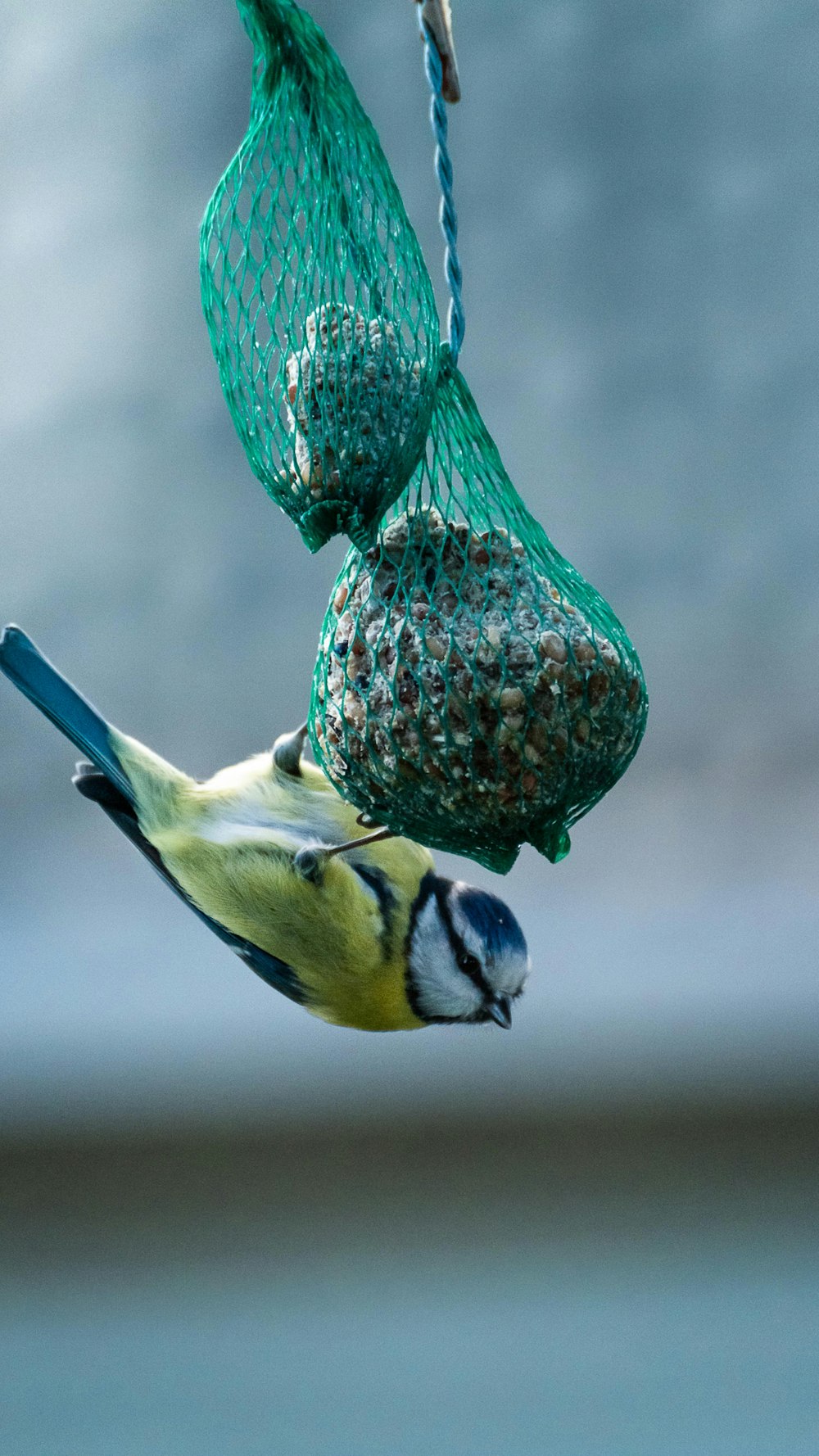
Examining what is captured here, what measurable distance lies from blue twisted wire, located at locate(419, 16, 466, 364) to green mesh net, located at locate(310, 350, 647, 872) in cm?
3

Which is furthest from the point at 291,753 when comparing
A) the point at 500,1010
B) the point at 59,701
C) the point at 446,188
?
the point at 446,188

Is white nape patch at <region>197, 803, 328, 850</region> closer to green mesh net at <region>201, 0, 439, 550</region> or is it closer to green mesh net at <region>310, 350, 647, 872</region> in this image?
green mesh net at <region>310, 350, 647, 872</region>

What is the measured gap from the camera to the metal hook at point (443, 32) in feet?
2.99

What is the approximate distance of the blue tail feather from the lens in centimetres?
130

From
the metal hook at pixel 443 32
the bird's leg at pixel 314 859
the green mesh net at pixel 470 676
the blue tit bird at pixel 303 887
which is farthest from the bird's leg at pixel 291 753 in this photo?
the metal hook at pixel 443 32

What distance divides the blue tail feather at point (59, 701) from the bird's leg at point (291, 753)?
0.15m

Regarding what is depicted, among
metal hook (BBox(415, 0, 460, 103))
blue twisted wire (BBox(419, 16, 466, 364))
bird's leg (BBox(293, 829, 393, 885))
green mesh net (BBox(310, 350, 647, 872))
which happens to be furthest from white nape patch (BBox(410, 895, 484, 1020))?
metal hook (BBox(415, 0, 460, 103))

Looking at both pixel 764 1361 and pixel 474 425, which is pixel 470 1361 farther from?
pixel 474 425

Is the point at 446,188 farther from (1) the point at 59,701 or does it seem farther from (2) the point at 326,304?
(1) the point at 59,701

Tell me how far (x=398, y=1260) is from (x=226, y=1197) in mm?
455

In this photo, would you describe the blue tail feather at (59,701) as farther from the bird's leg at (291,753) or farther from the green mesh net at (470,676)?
the green mesh net at (470,676)

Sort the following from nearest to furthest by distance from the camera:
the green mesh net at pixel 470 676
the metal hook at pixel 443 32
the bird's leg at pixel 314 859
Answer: the metal hook at pixel 443 32 → the green mesh net at pixel 470 676 → the bird's leg at pixel 314 859

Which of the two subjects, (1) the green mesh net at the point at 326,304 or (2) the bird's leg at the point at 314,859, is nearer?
(1) the green mesh net at the point at 326,304

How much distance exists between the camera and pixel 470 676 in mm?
1022
